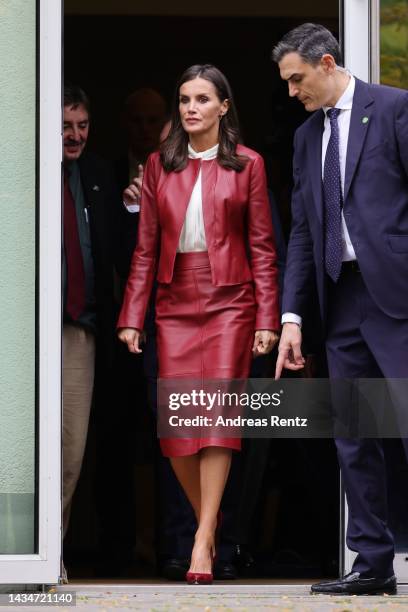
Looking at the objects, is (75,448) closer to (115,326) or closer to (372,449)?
(115,326)

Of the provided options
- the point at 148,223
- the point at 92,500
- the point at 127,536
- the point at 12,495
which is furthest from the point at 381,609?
the point at 92,500

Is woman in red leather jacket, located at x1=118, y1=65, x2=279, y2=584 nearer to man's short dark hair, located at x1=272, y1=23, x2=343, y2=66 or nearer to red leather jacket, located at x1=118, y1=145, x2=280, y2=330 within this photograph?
red leather jacket, located at x1=118, y1=145, x2=280, y2=330

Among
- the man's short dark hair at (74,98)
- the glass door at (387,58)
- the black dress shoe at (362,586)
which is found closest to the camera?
the black dress shoe at (362,586)

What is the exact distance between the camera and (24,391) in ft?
18.7

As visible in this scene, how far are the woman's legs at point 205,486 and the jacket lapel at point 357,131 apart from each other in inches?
45.0

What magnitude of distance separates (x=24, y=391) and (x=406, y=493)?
145 centimetres

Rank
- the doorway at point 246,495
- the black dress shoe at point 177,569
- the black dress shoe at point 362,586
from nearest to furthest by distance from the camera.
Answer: the black dress shoe at point 362,586 → the black dress shoe at point 177,569 → the doorway at point 246,495

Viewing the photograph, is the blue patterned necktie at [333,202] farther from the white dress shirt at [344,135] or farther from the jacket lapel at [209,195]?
the jacket lapel at [209,195]

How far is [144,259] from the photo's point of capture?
19.9 feet

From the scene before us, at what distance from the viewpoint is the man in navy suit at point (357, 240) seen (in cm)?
529

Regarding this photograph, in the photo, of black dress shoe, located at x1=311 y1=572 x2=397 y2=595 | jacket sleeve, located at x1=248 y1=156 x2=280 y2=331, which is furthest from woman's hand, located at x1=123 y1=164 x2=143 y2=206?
black dress shoe, located at x1=311 y1=572 x2=397 y2=595

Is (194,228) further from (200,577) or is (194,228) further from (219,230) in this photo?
(200,577)

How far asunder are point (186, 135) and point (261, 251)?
53cm

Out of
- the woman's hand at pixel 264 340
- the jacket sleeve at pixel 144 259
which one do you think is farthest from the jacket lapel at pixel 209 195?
the woman's hand at pixel 264 340
